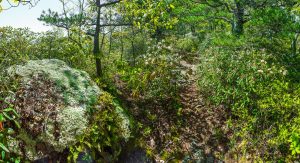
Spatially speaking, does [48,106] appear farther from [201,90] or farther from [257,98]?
[257,98]

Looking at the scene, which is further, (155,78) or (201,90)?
(201,90)

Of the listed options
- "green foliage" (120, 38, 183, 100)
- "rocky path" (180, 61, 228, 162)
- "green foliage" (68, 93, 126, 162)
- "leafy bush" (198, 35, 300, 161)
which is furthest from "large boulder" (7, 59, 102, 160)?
"leafy bush" (198, 35, 300, 161)

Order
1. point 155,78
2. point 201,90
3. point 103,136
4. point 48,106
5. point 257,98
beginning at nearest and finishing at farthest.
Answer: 1. point 48,106
2. point 103,136
3. point 257,98
4. point 155,78
5. point 201,90

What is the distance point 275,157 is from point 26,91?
5157mm

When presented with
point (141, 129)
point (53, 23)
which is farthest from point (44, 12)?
point (141, 129)

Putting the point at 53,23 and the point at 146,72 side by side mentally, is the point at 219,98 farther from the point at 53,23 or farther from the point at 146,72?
the point at 53,23

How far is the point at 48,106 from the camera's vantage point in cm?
538

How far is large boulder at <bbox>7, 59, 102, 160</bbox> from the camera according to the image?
5.00 m

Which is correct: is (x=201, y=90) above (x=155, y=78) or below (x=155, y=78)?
below

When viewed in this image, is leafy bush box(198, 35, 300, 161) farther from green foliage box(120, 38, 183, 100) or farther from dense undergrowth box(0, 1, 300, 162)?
green foliage box(120, 38, 183, 100)

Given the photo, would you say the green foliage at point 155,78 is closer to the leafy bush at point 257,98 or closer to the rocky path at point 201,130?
the rocky path at point 201,130

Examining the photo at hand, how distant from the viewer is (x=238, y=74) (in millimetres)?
7555

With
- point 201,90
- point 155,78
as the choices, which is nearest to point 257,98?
point 201,90

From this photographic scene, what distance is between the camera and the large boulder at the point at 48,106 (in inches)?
197
